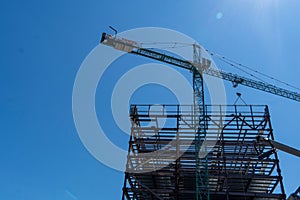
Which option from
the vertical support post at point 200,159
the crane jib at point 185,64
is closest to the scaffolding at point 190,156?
the vertical support post at point 200,159

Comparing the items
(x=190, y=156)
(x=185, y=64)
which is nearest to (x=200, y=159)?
(x=190, y=156)

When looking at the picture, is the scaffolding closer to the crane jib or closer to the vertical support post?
the vertical support post

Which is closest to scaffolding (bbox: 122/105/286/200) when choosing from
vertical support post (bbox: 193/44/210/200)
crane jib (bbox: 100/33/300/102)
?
vertical support post (bbox: 193/44/210/200)

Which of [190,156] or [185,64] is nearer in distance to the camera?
[190,156]

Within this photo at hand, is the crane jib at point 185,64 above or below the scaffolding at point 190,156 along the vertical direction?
above

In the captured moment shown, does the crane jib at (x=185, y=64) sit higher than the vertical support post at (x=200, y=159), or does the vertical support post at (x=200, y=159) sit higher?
the crane jib at (x=185, y=64)

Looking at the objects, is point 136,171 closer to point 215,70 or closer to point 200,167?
point 200,167

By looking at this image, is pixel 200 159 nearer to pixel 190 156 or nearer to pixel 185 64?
pixel 190 156

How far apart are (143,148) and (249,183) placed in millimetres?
8535

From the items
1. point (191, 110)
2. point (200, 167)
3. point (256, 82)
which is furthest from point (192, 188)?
point (256, 82)

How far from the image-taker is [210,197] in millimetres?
24766

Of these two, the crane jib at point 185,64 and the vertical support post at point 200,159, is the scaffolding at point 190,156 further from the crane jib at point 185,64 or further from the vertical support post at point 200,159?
the crane jib at point 185,64

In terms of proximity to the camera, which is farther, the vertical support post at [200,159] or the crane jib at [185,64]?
the crane jib at [185,64]

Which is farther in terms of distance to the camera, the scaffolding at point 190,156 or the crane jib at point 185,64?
the crane jib at point 185,64
